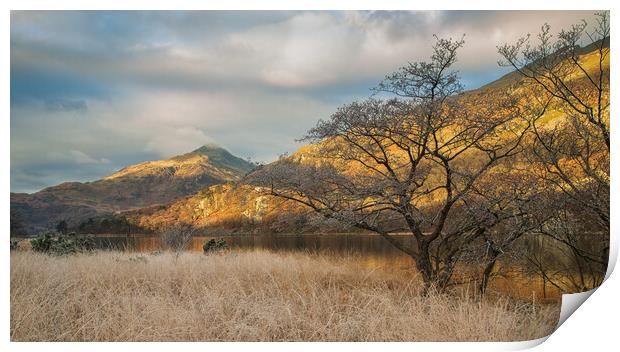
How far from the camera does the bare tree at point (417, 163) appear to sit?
622 cm

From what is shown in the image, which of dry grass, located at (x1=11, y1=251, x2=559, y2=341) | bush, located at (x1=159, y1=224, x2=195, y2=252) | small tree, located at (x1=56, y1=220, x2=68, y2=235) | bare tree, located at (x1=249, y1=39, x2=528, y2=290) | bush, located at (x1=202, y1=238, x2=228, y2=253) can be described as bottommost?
dry grass, located at (x1=11, y1=251, x2=559, y2=341)

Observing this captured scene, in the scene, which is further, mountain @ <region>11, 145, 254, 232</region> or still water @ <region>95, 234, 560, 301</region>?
mountain @ <region>11, 145, 254, 232</region>

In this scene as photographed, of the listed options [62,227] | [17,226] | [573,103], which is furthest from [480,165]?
[62,227]

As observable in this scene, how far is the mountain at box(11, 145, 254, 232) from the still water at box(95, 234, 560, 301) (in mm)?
920

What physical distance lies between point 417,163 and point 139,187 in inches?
293

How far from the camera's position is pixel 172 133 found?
827cm

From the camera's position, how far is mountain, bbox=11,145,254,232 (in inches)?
389

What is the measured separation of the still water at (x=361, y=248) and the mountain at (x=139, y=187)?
92 cm

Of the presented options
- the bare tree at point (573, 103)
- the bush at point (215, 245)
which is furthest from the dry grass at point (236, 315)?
the bush at point (215, 245)

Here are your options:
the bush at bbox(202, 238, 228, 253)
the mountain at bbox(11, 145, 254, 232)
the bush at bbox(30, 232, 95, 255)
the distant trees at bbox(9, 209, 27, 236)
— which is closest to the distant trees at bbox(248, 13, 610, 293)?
the mountain at bbox(11, 145, 254, 232)

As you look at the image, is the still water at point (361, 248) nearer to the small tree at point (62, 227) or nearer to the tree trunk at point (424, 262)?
the tree trunk at point (424, 262)

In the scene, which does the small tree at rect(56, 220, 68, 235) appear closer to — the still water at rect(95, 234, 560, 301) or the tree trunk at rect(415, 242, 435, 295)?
the still water at rect(95, 234, 560, 301)

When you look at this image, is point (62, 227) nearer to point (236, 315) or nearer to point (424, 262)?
point (236, 315)
